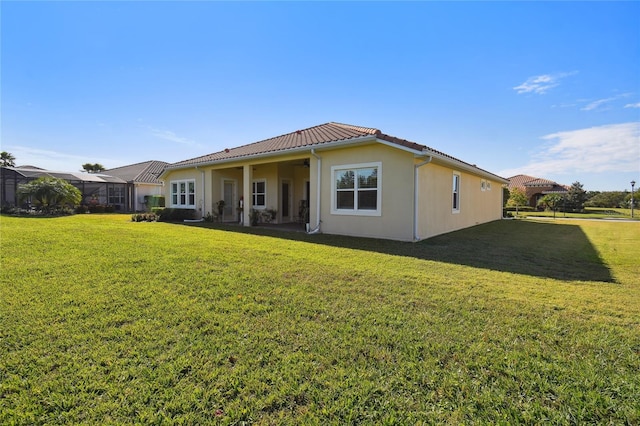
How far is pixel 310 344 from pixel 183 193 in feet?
61.0

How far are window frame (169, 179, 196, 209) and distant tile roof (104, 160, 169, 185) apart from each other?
10375 mm

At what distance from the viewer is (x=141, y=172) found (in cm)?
3209

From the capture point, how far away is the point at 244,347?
319 centimetres

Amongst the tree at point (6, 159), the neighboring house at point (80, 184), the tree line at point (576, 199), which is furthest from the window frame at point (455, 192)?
the tree at point (6, 159)

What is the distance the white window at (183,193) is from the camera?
18891mm

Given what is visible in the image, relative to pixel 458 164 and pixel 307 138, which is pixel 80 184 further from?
pixel 458 164

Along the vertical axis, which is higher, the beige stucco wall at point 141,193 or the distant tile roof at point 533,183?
the distant tile roof at point 533,183

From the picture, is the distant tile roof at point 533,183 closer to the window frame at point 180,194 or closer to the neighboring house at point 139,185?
the window frame at point 180,194

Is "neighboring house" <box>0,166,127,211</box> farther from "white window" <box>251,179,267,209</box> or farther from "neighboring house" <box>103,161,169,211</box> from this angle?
"white window" <box>251,179,267,209</box>

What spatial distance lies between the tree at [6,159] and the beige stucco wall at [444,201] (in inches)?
1939

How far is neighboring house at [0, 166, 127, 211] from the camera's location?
78.2 ft

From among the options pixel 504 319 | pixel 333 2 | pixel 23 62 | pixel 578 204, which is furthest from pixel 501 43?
pixel 578 204

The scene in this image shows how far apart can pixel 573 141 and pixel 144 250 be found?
27.8 meters

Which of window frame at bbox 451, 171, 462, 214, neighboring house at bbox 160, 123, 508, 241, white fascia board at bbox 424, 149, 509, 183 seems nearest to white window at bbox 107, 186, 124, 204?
neighboring house at bbox 160, 123, 508, 241
